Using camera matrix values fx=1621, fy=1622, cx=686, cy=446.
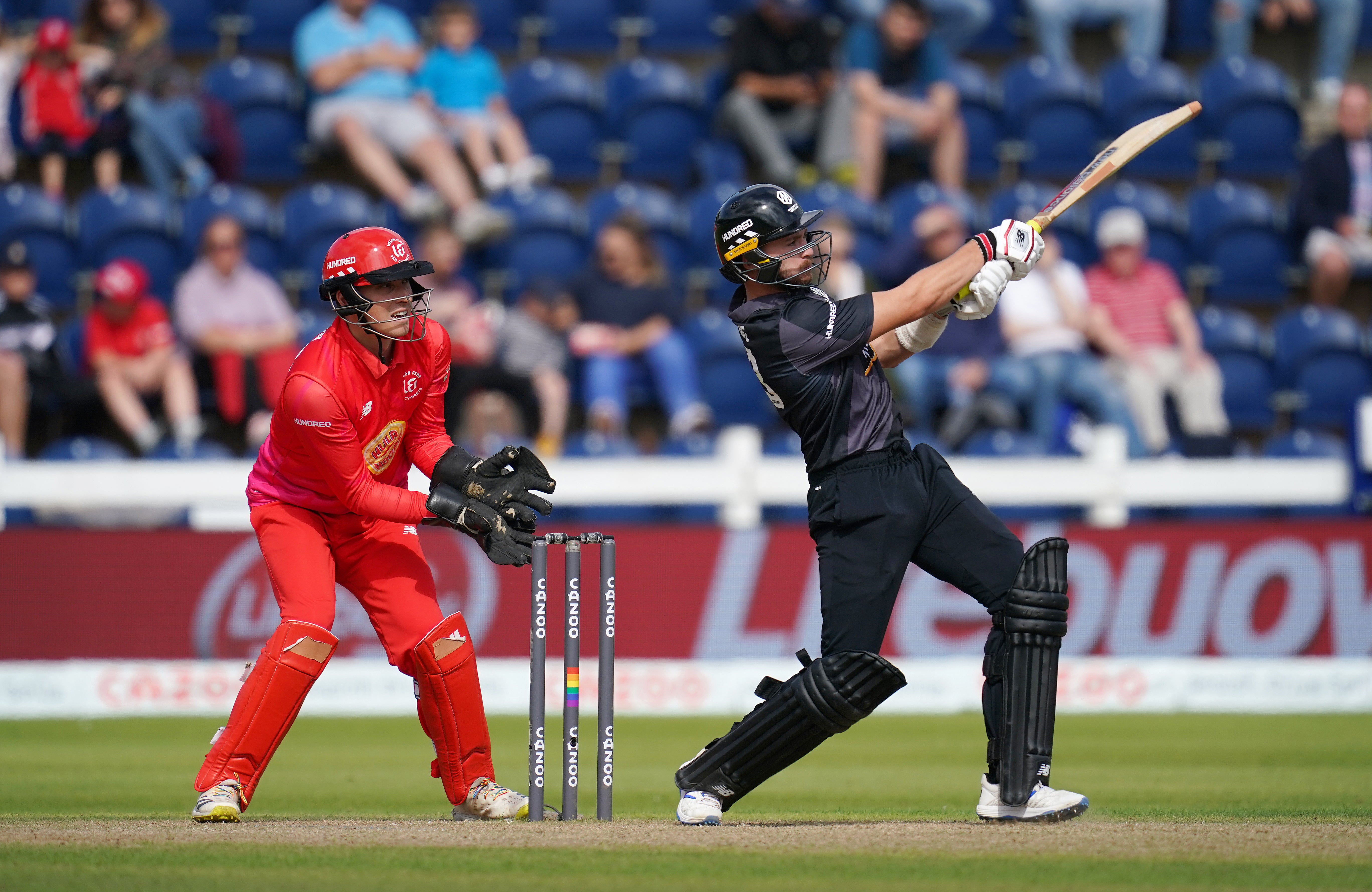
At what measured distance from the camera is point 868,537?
17.1ft

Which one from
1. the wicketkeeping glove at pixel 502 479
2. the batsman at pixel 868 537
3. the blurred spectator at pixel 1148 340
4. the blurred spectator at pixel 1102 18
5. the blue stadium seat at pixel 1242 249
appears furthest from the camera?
the blurred spectator at pixel 1102 18

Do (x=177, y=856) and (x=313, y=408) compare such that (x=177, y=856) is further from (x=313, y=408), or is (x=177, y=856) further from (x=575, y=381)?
(x=575, y=381)

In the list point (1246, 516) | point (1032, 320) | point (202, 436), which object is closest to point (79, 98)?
point (202, 436)

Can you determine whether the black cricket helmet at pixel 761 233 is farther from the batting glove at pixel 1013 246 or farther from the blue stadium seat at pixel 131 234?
the blue stadium seat at pixel 131 234

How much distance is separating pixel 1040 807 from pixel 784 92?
27.5ft

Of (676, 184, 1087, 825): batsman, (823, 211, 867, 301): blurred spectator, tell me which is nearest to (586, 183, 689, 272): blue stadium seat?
(823, 211, 867, 301): blurred spectator

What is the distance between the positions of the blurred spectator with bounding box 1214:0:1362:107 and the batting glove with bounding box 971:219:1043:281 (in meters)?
9.51

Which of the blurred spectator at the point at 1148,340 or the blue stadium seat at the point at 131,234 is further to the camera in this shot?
the blue stadium seat at the point at 131,234

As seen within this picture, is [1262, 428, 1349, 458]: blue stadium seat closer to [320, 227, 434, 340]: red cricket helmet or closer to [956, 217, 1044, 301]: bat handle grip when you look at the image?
[956, 217, 1044, 301]: bat handle grip

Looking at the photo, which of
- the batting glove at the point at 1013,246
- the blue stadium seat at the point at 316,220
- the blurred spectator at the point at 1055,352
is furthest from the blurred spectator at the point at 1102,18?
the batting glove at the point at 1013,246

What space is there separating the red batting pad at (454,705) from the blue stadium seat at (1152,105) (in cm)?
905

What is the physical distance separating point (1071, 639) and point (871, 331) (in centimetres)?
568

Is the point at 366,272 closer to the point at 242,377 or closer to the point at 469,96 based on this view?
the point at 242,377

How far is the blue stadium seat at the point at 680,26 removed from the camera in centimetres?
1388
